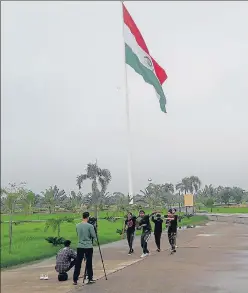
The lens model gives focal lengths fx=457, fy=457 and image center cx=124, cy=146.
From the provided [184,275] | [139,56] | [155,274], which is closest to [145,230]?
[155,274]

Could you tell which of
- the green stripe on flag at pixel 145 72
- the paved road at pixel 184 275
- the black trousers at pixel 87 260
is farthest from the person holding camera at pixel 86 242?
the green stripe on flag at pixel 145 72

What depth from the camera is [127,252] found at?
15570 mm

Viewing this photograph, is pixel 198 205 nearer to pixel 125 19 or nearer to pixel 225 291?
pixel 125 19

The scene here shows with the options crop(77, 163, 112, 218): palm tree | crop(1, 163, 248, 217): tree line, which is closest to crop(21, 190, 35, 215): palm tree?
crop(1, 163, 248, 217): tree line

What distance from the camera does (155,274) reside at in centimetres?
1046

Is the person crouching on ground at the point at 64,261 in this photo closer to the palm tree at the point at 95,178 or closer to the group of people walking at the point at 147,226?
the group of people walking at the point at 147,226

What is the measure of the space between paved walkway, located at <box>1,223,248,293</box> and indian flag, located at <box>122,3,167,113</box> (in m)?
8.36

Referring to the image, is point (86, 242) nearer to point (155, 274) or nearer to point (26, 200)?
point (155, 274)

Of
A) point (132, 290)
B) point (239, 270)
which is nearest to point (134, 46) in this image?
point (239, 270)

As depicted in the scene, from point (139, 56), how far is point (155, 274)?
40.2ft

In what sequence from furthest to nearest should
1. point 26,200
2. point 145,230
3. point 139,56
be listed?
point 139,56
point 26,200
point 145,230

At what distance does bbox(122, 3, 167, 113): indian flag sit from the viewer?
20375 millimetres

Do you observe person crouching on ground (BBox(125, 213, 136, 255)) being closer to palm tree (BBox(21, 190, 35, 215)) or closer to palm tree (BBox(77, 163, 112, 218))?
palm tree (BBox(21, 190, 35, 215))

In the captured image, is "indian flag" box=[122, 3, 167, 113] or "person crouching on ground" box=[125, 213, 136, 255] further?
"indian flag" box=[122, 3, 167, 113]
